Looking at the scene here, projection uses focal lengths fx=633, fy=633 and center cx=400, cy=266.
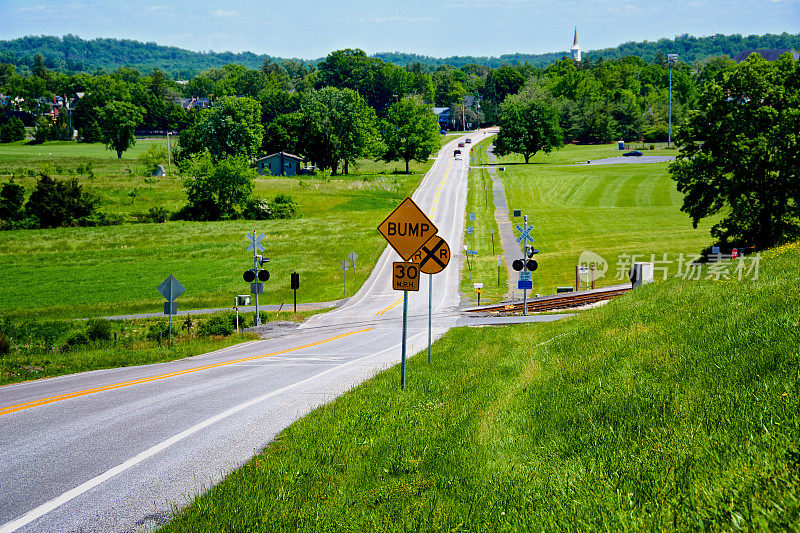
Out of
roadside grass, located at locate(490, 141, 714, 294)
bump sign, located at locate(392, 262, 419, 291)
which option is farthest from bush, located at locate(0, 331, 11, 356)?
roadside grass, located at locate(490, 141, 714, 294)

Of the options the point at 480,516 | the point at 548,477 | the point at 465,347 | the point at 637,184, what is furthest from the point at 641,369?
the point at 637,184

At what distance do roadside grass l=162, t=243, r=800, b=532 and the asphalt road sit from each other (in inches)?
30.7

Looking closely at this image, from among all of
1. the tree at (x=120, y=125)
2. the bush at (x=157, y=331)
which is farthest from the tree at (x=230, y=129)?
the bush at (x=157, y=331)

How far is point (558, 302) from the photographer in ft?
132

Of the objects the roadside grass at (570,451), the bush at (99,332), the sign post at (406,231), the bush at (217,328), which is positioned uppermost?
the sign post at (406,231)

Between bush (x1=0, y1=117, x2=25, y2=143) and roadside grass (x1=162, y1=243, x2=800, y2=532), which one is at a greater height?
bush (x1=0, y1=117, x2=25, y2=143)

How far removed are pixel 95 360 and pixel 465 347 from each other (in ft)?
41.0

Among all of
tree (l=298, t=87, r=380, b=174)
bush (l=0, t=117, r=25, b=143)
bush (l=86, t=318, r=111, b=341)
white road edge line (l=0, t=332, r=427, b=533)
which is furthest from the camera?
bush (l=0, t=117, r=25, b=143)

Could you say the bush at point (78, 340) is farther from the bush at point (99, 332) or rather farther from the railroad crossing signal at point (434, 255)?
the railroad crossing signal at point (434, 255)

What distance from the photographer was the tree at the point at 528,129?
131m

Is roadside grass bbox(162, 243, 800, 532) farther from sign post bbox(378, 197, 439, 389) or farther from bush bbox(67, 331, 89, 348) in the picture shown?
bush bbox(67, 331, 89, 348)

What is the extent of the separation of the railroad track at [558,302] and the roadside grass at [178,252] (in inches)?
631

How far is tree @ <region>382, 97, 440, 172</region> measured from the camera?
122438 mm

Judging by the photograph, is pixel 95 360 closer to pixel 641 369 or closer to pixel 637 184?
pixel 641 369
